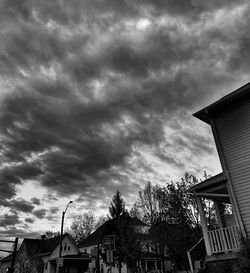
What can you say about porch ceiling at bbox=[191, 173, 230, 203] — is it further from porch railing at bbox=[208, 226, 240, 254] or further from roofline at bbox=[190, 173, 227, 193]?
porch railing at bbox=[208, 226, 240, 254]

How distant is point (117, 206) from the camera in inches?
1683

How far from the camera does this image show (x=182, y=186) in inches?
1501

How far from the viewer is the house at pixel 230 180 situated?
11961 mm

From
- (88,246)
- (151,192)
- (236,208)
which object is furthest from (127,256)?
(236,208)

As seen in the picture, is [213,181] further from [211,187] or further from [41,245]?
[41,245]

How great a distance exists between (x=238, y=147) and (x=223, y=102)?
274 cm

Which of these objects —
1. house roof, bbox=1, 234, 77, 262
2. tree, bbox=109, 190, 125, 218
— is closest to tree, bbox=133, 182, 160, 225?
tree, bbox=109, 190, 125, 218

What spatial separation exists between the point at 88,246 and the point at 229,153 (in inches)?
1954

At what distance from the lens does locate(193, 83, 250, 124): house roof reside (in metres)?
13.8

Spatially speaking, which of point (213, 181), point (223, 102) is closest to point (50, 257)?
point (213, 181)

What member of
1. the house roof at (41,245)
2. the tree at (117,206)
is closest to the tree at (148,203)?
the tree at (117,206)

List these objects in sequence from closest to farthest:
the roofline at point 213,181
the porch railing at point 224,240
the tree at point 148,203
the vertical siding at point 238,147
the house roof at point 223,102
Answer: the porch railing at point 224,240 < the vertical siding at point 238,147 < the roofline at point 213,181 < the house roof at point 223,102 < the tree at point 148,203

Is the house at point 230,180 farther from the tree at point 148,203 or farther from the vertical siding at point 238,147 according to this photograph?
the tree at point 148,203

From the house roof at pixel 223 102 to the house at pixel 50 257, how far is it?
36907mm
